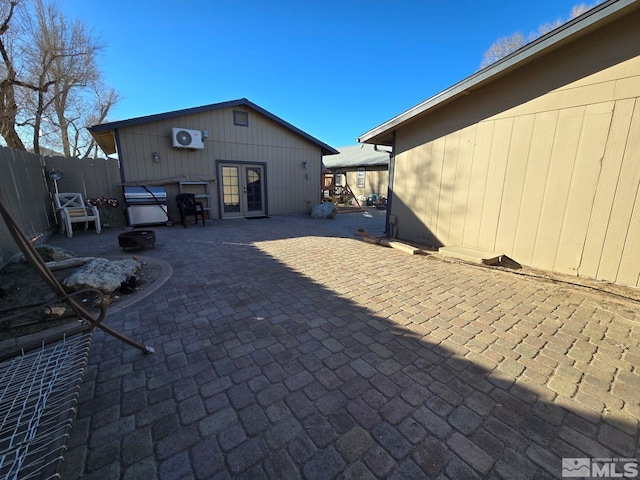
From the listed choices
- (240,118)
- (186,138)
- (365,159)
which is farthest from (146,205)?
(365,159)

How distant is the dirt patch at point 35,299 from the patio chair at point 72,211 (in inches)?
135

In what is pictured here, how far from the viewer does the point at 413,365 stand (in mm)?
2094

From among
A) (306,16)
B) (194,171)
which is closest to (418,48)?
(306,16)

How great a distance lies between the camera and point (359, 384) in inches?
74.6

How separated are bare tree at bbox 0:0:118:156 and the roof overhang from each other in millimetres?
15598

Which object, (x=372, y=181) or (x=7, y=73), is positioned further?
(x=372, y=181)

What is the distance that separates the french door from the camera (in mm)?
9750

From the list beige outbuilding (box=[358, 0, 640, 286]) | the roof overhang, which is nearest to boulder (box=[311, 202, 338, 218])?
the roof overhang

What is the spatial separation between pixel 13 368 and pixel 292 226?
7.07 m

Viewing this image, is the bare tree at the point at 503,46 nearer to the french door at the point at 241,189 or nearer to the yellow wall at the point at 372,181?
the yellow wall at the point at 372,181

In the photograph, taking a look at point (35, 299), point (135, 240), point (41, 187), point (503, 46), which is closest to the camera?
point (35, 299)

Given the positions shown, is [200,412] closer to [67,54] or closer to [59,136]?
[67,54]

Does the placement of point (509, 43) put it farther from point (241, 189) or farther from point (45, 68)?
point (45, 68)

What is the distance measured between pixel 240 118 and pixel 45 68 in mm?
10511
